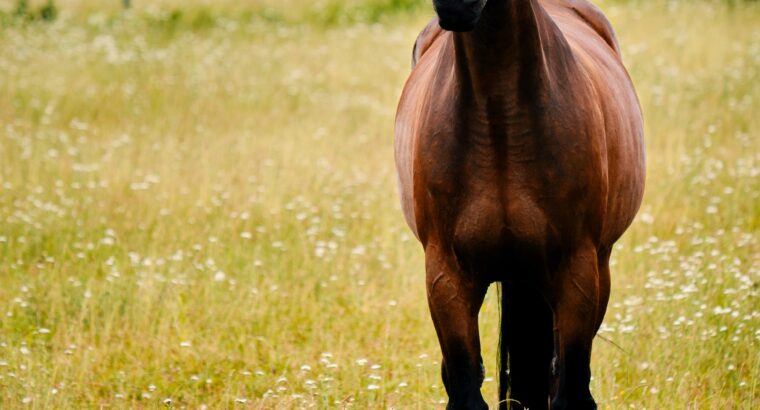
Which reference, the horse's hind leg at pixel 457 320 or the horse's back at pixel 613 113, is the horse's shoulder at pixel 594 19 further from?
the horse's hind leg at pixel 457 320

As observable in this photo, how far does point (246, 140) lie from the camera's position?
10750 mm

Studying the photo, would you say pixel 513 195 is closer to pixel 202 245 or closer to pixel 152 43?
pixel 202 245

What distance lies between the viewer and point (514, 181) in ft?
10.9

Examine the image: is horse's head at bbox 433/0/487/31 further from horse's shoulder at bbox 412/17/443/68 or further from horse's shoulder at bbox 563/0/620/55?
horse's shoulder at bbox 563/0/620/55

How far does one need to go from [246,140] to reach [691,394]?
21.7 feet

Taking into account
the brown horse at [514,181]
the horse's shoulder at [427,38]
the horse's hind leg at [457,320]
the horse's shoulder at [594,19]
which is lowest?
the horse's hind leg at [457,320]

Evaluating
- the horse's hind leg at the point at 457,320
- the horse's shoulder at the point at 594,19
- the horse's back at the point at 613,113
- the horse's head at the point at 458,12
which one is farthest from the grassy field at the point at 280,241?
the horse's head at the point at 458,12

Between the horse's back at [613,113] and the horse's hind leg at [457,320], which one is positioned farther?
the horse's back at [613,113]

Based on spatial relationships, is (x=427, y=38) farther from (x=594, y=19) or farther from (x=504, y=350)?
(x=504, y=350)

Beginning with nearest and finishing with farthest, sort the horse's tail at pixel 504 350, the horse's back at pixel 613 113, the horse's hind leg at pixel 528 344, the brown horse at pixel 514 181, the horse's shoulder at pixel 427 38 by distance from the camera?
1. the brown horse at pixel 514 181
2. the horse's back at pixel 613 113
3. the horse's hind leg at pixel 528 344
4. the horse's tail at pixel 504 350
5. the horse's shoulder at pixel 427 38

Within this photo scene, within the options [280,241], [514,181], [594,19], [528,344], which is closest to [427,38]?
[594,19]

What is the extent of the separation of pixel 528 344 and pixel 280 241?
131 inches

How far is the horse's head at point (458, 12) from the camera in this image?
Answer: 106 inches

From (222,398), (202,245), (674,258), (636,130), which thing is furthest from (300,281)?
(636,130)
